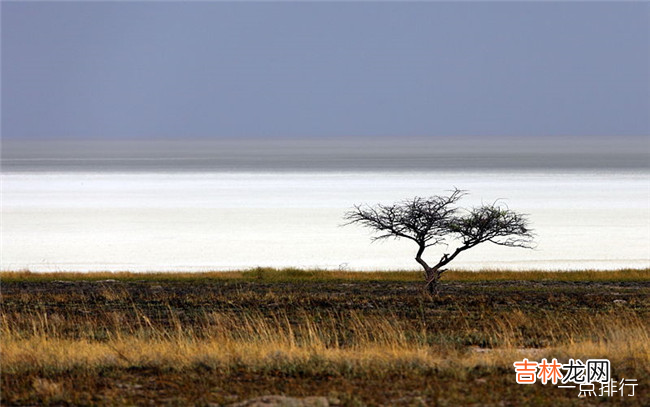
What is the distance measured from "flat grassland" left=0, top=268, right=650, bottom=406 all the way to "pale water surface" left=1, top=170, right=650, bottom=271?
68.6 feet

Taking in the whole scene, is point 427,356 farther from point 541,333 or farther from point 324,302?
point 324,302

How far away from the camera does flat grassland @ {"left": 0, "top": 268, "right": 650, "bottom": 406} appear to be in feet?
34.8

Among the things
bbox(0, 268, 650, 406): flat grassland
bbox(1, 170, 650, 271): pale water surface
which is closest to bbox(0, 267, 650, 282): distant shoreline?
bbox(0, 268, 650, 406): flat grassland

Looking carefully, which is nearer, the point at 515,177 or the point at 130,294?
the point at 130,294

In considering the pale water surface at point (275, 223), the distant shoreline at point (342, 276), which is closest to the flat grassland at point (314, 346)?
the distant shoreline at point (342, 276)

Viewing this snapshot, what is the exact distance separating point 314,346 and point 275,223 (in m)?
59.8

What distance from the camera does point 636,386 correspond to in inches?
429

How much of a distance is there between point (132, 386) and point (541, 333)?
8058 mm

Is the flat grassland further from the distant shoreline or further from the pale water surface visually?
the pale water surface

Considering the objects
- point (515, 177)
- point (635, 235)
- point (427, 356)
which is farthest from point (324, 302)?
point (515, 177)

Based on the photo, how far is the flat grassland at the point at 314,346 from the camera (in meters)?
10.6

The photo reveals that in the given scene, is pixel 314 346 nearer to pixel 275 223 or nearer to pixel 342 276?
pixel 342 276

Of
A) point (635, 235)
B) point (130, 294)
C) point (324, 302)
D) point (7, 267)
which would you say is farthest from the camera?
point (635, 235)

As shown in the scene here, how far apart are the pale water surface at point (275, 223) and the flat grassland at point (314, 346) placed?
68.6ft
